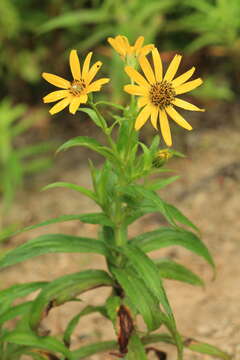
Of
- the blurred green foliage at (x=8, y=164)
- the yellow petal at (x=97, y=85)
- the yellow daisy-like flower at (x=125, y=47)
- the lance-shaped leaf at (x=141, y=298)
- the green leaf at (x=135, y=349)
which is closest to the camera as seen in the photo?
the yellow petal at (x=97, y=85)

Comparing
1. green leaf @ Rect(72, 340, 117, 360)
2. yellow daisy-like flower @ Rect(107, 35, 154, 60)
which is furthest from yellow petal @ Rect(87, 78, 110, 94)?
green leaf @ Rect(72, 340, 117, 360)

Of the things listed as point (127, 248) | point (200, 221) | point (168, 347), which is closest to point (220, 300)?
point (168, 347)

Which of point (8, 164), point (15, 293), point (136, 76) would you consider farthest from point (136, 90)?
point (8, 164)

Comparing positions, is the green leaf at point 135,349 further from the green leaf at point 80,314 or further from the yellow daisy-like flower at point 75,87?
the yellow daisy-like flower at point 75,87

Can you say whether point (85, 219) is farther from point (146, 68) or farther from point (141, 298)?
point (146, 68)

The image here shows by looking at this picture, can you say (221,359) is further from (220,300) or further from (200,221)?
(200,221)

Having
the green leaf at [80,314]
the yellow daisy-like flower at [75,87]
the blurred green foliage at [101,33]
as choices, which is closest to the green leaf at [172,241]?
the green leaf at [80,314]
